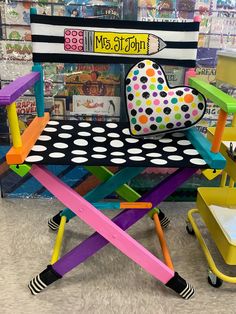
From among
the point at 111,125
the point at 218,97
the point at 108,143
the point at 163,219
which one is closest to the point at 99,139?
the point at 108,143

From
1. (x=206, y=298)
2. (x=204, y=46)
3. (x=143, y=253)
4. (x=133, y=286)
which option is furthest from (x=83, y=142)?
(x=204, y=46)

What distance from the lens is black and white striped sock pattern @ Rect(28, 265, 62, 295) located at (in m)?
0.93

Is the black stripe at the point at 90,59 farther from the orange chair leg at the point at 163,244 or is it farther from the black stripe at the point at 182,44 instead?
the orange chair leg at the point at 163,244

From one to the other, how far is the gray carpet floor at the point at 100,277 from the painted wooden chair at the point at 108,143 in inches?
1.9

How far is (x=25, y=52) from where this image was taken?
1254mm

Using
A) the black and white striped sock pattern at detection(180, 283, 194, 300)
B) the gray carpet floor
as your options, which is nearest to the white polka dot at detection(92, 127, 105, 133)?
the gray carpet floor

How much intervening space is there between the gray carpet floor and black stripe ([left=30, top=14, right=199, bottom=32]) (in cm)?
73

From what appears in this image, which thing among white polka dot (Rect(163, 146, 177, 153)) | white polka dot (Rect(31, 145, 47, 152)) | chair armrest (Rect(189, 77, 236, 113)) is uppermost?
chair armrest (Rect(189, 77, 236, 113))

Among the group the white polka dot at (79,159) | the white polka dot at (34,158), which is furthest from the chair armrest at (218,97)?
the white polka dot at (34,158)

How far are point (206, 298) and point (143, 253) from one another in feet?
0.82

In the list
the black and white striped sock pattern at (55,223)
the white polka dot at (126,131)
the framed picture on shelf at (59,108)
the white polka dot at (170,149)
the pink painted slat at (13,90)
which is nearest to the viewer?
the pink painted slat at (13,90)

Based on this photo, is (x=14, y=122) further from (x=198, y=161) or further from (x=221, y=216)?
(x=221, y=216)

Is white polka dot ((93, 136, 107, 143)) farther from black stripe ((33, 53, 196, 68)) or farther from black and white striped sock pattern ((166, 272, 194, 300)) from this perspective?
black and white striped sock pattern ((166, 272, 194, 300))

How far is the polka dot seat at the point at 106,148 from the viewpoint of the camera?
0.81 m
